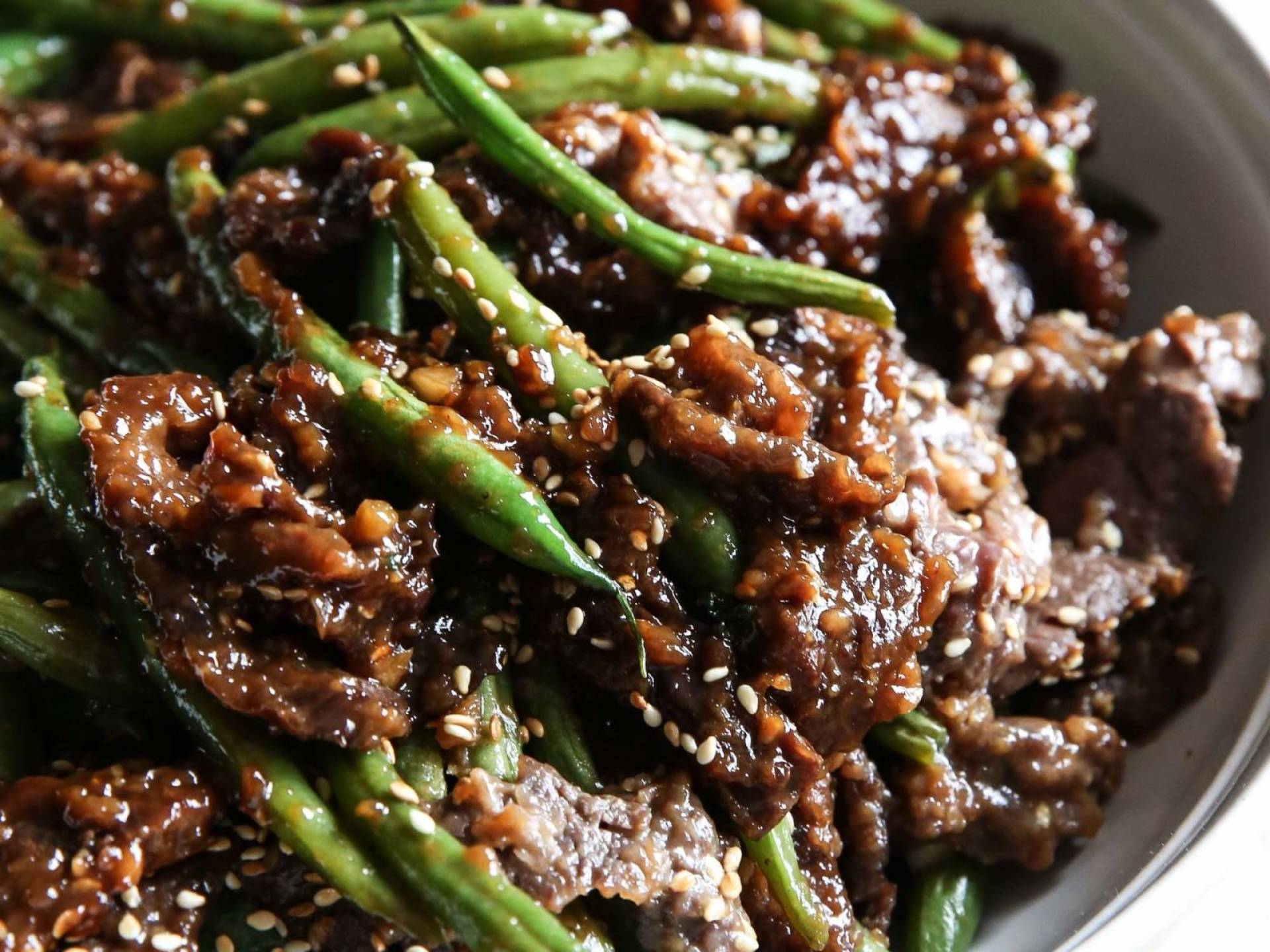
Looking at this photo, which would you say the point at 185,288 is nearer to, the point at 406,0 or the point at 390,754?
the point at 406,0

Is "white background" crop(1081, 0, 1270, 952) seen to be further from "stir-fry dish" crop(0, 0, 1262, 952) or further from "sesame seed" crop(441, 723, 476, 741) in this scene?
"sesame seed" crop(441, 723, 476, 741)

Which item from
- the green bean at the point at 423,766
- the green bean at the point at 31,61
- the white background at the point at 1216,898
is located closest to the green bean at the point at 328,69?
the green bean at the point at 31,61

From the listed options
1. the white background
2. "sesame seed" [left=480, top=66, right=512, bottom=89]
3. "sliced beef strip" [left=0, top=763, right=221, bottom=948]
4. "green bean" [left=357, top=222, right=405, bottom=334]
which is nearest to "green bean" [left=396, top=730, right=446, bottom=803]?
"sliced beef strip" [left=0, top=763, right=221, bottom=948]

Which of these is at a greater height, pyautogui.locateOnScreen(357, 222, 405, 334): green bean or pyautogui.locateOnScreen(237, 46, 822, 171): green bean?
pyautogui.locateOnScreen(237, 46, 822, 171): green bean

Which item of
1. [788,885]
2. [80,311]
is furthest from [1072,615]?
[80,311]

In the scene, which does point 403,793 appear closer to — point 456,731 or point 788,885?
point 456,731
